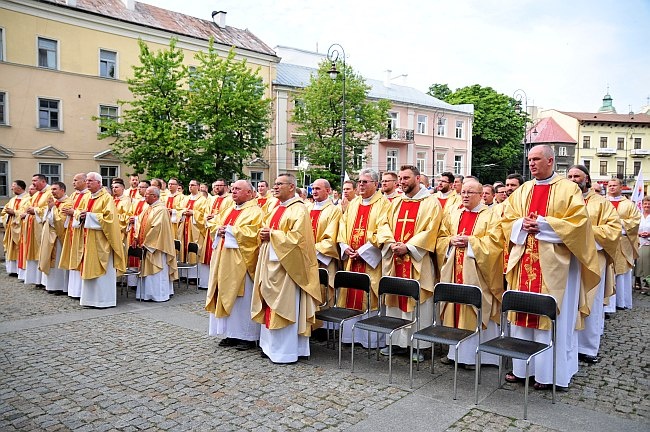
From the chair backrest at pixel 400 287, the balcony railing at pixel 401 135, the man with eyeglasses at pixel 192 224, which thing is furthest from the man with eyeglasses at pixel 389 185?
the balcony railing at pixel 401 135

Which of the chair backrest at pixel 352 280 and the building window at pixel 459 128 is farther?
the building window at pixel 459 128

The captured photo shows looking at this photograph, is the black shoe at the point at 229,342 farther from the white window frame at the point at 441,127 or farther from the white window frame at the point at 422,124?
the white window frame at the point at 441,127

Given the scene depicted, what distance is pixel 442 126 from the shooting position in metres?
45.9

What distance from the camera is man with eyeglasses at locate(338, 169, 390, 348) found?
22.4 feet

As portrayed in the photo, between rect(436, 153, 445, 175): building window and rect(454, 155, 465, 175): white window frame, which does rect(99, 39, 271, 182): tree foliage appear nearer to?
rect(436, 153, 445, 175): building window

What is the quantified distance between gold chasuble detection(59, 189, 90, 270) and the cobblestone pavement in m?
1.86

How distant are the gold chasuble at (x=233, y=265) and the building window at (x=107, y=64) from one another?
23638mm

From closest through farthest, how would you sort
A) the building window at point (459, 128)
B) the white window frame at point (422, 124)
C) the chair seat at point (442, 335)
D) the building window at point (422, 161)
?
1. the chair seat at point (442, 335)
2. the white window frame at point (422, 124)
3. the building window at point (422, 161)
4. the building window at point (459, 128)

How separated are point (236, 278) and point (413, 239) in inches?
92.2

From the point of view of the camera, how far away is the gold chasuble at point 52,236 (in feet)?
34.3

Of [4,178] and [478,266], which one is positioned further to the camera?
[4,178]

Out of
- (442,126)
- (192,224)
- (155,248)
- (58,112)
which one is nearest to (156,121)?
(58,112)

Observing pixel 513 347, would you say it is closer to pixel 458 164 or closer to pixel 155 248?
pixel 155 248

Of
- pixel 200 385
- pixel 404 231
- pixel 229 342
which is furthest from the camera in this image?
pixel 229 342
